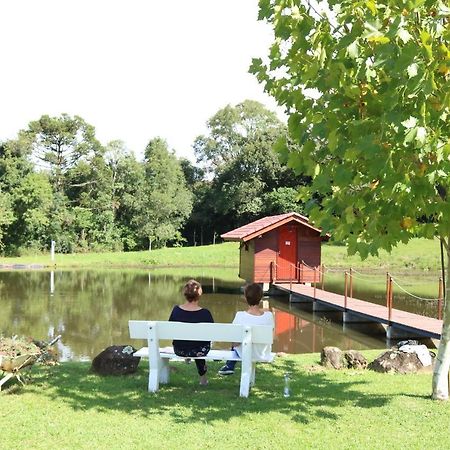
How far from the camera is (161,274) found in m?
32.7

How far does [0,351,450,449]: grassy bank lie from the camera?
4578 mm

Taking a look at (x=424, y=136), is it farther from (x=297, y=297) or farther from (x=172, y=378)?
(x=297, y=297)

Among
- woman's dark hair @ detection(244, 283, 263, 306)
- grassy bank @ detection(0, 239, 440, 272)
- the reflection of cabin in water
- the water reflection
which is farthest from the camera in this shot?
grassy bank @ detection(0, 239, 440, 272)

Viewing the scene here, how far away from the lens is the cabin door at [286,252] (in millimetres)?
24766

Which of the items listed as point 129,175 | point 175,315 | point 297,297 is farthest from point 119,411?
point 129,175

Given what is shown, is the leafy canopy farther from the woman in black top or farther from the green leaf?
the woman in black top

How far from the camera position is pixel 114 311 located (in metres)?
18.0

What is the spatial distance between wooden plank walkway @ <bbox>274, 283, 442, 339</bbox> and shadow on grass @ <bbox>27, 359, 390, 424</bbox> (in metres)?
6.82

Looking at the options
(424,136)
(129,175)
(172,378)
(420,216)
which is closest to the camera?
(424,136)

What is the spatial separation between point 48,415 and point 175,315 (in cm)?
179

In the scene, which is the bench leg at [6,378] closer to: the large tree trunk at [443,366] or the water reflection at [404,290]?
the large tree trunk at [443,366]

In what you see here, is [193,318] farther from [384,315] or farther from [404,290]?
[404,290]

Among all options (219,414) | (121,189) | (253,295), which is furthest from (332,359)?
(121,189)

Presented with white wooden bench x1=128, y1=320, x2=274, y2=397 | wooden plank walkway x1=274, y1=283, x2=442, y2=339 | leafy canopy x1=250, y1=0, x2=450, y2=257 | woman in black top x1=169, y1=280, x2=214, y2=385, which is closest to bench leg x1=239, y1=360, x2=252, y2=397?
white wooden bench x1=128, y1=320, x2=274, y2=397
